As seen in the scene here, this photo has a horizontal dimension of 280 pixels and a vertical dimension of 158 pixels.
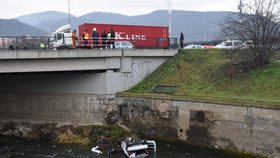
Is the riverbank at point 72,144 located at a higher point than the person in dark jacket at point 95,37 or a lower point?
lower

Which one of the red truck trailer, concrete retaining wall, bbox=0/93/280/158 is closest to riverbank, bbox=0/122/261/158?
concrete retaining wall, bbox=0/93/280/158

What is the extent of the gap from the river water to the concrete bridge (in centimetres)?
500

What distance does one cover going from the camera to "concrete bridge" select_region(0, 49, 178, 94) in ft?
95.5

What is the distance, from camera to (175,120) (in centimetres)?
2877

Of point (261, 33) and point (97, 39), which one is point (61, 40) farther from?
point (261, 33)

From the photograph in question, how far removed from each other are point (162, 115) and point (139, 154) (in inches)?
163

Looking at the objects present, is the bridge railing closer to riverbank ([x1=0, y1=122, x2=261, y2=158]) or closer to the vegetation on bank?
the vegetation on bank

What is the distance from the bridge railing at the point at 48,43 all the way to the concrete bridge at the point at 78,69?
4.79 ft

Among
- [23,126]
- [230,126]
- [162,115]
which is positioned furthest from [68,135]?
[230,126]

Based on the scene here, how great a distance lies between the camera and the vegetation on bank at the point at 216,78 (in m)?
27.0

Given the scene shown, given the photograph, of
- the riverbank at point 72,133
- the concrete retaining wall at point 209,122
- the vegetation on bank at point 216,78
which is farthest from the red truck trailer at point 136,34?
the riverbank at point 72,133

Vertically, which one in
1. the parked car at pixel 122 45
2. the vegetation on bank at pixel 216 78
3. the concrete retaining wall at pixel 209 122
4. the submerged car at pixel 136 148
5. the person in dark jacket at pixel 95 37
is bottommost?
the submerged car at pixel 136 148

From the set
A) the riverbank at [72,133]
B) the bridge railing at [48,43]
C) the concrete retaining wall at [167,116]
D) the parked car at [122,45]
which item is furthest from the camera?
the parked car at [122,45]

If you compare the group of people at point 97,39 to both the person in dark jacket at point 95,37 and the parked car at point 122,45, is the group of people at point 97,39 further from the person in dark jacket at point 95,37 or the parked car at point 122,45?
the parked car at point 122,45
